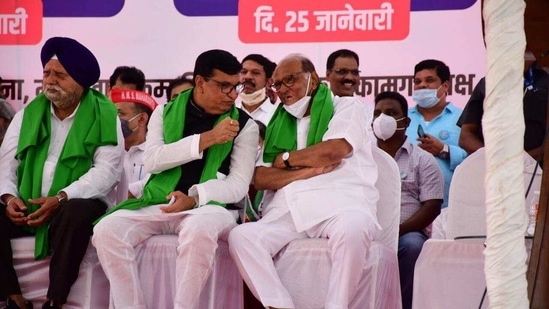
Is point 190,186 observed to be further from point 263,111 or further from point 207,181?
point 263,111

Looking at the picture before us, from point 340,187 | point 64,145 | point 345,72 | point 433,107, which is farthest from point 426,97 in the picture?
point 64,145

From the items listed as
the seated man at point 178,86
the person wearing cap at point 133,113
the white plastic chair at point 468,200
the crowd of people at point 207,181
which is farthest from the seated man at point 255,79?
the white plastic chair at point 468,200

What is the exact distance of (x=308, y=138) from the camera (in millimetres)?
5082

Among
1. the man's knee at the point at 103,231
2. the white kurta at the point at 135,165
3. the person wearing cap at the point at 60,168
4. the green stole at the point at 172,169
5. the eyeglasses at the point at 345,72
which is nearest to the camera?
the man's knee at the point at 103,231

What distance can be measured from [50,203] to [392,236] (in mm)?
1766

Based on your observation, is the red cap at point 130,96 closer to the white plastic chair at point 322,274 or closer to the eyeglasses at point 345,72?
the eyeglasses at point 345,72

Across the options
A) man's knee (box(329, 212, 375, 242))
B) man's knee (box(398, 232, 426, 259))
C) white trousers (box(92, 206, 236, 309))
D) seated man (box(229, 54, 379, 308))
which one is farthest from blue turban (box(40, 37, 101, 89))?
man's knee (box(398, 232, 426, 259))

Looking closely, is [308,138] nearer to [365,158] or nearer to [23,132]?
[365,158]

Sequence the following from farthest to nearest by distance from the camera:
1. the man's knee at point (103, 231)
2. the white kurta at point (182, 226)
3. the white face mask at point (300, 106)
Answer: the white face mask at point (300, 106) → the man's knee at point (103, 231) → the white kurta at point (182, 226)

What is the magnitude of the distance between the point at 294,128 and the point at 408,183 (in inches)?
36.8

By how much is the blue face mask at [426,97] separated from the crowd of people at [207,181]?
1190 millimetres

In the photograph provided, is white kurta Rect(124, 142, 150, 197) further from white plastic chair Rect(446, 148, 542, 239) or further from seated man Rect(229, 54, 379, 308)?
white plastic chair Rect(446, 148, 542, 239)

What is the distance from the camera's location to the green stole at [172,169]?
499cm

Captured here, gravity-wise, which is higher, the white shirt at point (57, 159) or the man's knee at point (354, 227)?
the white shirt at point (57, 159)
